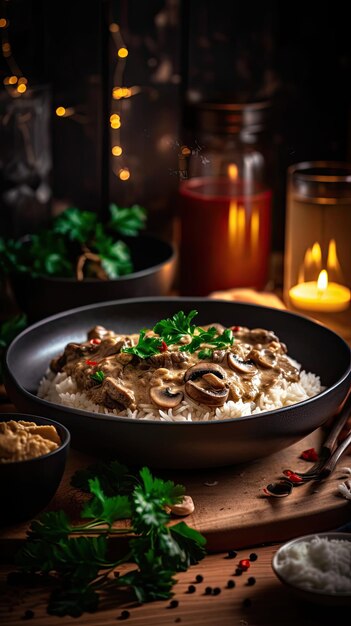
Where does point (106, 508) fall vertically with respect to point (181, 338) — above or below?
below

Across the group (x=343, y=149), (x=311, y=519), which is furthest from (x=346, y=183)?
(x=311, y=519)

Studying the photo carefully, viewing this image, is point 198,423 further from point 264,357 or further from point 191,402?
point 264,357

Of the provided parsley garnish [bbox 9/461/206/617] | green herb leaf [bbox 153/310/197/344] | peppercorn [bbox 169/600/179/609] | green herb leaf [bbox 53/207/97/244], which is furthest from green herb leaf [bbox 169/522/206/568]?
green herb leaf [bbox 53/207/97/244]

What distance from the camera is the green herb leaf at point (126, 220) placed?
3.87 metres

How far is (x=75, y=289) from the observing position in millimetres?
3465

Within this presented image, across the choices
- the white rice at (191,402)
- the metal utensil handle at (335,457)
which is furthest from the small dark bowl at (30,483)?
the metal utensil handle at (335,457)

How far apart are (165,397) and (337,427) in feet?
1.89

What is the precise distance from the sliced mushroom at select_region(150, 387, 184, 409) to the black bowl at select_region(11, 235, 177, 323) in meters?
1.01

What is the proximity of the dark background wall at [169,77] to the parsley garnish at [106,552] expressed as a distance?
2.11 m

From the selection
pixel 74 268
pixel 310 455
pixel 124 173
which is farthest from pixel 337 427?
pixel 124 173

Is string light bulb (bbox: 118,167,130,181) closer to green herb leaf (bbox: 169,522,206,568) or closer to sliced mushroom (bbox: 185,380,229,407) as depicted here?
sliced mushroom (bbox: 185,380,229,407)

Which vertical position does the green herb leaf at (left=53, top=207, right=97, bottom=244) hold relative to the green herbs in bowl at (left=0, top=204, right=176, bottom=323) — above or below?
above

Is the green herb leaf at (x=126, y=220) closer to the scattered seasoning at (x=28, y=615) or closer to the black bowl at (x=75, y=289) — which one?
the black bowl at (x=75, y=289)

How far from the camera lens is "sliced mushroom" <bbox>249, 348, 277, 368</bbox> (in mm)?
2707
